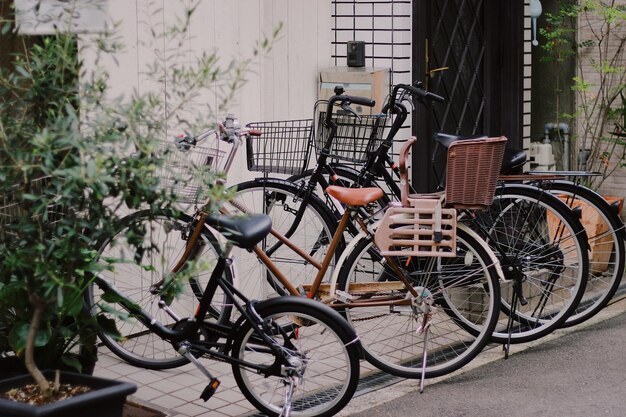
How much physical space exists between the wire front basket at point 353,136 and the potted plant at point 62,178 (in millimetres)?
2793

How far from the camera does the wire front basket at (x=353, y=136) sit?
24.1 ft

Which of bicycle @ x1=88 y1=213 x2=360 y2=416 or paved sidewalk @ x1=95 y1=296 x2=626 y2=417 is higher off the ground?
bicycle @ x1=88 y1=213 x2=360 y2=416

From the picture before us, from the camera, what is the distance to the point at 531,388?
647cm

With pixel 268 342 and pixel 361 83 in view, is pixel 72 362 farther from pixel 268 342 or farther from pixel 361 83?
pixel 361 83

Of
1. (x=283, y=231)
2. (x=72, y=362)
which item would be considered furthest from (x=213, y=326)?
(x=283, y=231)

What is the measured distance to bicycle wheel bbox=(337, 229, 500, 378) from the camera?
21.3 feet

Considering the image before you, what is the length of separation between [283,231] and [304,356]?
231 centimetres

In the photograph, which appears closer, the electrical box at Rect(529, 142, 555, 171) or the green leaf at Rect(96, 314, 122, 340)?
the green leaf at Rect(96, 314, 122, 340)

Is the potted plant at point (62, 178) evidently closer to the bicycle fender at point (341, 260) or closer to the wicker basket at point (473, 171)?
the bicycle fender at point (341, 260)

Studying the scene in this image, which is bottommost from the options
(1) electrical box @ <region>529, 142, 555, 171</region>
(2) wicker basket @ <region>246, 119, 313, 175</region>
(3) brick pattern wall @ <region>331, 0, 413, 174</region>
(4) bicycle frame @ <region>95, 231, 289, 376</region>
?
(4) bicycle frame @ <region>95, 231, 289, 376</region>

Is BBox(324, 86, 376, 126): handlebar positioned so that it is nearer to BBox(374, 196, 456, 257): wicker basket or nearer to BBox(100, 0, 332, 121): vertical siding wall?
BBox(100, 0, 332, 121): vertical siding wall

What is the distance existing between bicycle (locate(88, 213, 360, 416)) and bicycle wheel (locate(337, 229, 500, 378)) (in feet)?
2.16

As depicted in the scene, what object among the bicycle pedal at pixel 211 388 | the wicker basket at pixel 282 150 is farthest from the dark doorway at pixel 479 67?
the bicycle pedal at pixel 211 388

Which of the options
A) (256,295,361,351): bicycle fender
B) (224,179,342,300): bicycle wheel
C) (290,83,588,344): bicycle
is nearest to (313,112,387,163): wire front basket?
(290,83,588,344): bicycle
